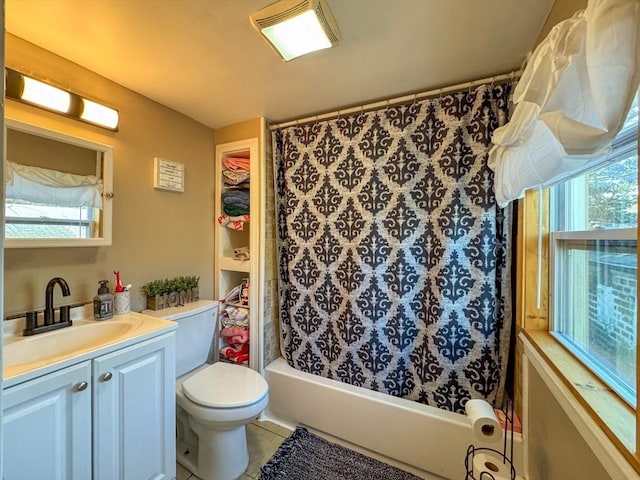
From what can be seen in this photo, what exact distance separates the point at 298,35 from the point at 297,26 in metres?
0.04

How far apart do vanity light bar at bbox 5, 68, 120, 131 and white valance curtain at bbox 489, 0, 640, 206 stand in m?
1.88

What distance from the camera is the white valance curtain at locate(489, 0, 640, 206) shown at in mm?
498

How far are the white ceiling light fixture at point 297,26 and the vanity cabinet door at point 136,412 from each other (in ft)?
4.71

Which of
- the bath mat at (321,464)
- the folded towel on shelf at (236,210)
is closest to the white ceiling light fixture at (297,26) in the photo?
the folded towel on shelf at (236,210)

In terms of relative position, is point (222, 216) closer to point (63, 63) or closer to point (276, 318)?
point (276, 318)

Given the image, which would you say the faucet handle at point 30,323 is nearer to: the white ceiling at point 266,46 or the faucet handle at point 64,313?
the faucet handle at point 64,313

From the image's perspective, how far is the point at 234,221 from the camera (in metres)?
2.06

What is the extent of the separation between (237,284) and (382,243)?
1270 millimetres

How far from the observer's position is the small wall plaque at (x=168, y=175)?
1.70 metres

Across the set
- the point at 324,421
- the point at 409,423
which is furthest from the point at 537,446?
the point at 324,421

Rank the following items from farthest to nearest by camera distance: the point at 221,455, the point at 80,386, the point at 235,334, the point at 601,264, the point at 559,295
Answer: the point at 235,334 → the point at 221,455 → the point at 559,295 → the point at 80,386 → the point at 601,264

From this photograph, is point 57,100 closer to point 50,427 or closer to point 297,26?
point 297,26

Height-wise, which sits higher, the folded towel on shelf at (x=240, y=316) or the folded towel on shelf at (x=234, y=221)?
the folded towel on shelf at (x=234, y=221)

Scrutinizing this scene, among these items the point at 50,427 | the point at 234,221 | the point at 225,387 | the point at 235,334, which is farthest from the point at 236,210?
the point at 50,427
